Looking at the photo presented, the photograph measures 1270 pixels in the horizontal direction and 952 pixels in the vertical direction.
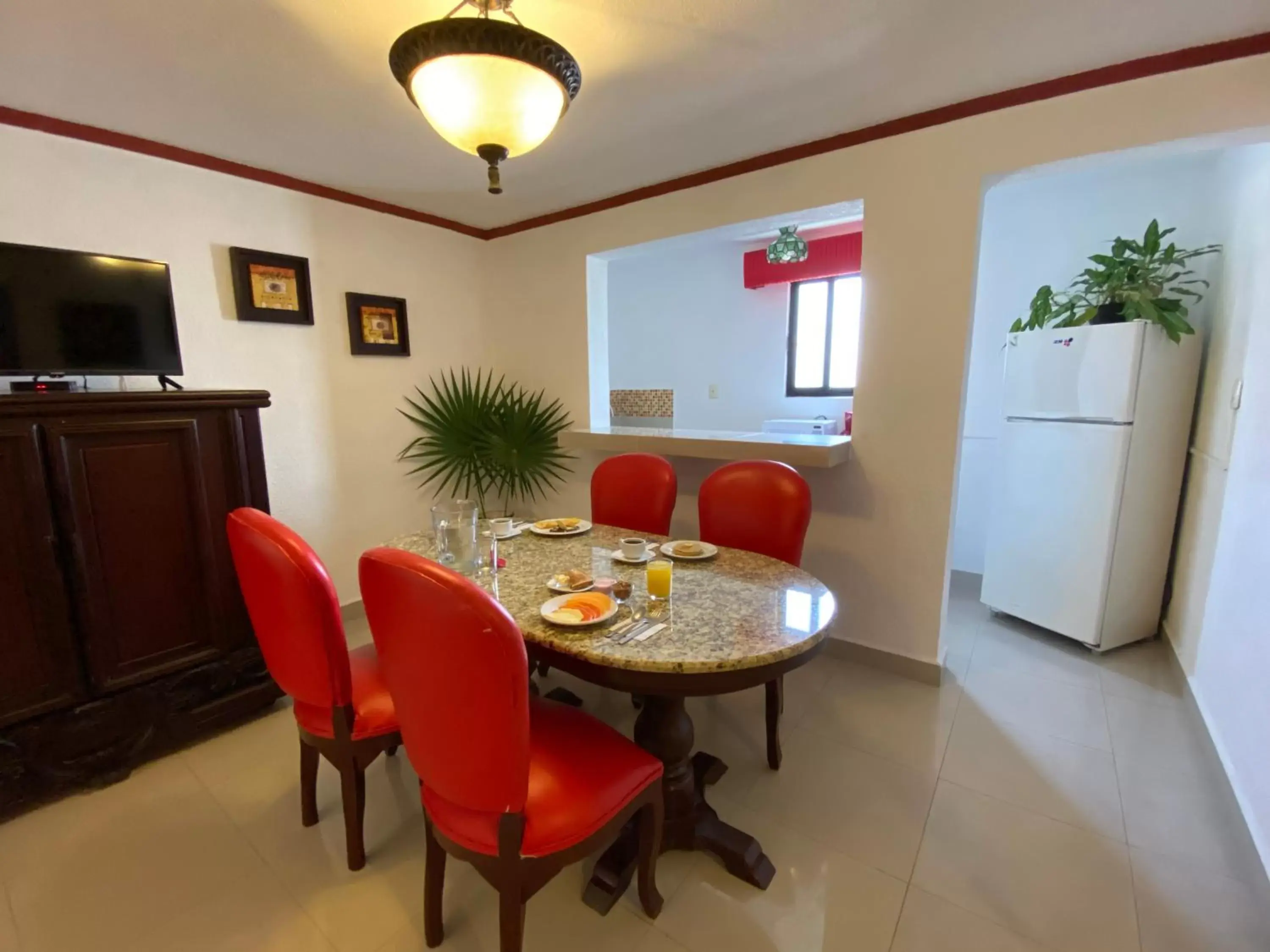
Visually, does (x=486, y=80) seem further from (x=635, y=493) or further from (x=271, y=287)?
(x=271, y=287)

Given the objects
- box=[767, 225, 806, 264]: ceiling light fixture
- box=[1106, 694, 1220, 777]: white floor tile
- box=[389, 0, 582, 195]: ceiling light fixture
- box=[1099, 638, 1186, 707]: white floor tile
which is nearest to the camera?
box=[389, 0, 582, 195]: ceiling light fixture

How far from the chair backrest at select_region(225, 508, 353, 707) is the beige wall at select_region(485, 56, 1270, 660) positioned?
6.59ft

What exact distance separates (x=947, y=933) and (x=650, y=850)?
0.73 metres

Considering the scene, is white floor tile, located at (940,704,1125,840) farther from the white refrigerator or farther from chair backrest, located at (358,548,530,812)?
chair backrest, located at (358,548,530,812)

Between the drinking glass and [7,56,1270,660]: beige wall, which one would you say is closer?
the drinking glass

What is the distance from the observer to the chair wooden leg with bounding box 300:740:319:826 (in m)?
1.56

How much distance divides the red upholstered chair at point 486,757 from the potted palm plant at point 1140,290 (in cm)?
283

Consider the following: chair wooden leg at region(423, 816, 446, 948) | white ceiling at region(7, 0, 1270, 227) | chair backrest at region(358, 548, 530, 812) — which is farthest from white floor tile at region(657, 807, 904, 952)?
white ceiling at region(7, 0, 1270, 227)

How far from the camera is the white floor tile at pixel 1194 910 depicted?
1.23 meters

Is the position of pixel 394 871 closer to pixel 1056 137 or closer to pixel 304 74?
pixel 304 74

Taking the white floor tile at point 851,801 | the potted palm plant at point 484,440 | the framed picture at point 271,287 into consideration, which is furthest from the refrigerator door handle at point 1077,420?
the framed picture at point 271,287

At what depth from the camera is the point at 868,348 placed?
2.26m

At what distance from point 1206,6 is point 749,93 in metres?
1.20

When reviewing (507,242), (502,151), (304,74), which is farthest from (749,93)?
(507,242)
